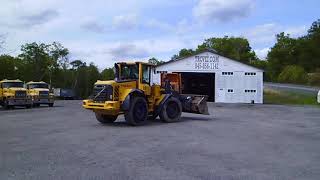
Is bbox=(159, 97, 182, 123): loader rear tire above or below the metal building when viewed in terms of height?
below

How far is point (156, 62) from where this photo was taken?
221 ft

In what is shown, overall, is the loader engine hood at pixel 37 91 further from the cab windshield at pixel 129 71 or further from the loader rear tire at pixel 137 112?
the loader rear tire at pixel 137 112

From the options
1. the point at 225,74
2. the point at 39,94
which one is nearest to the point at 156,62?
the point at 225,74

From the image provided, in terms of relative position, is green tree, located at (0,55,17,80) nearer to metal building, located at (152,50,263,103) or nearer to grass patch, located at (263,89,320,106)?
metal building, located at (152,50,263,103)

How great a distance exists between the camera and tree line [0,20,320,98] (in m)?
85.8

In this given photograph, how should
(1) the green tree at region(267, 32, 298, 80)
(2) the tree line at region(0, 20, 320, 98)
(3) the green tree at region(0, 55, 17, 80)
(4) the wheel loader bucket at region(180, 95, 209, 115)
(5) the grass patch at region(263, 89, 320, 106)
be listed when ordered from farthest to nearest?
(1) the green tree at region(267, 32, 298, 80), (2) the tree line at region(0, 20, 320, 98), (3) the green tree at region(0, 55, 17, 80), (5) the grass patch at region(263, 89, 320, 106), (4) the wheel loader bucket at region(180, 95, 209, 115)

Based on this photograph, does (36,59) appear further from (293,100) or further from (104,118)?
(104,118)

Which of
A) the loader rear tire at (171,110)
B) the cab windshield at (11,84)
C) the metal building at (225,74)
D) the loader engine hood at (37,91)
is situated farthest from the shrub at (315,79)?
the loader rear tire at (171,110)

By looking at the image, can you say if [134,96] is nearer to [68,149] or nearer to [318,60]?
[68,149]

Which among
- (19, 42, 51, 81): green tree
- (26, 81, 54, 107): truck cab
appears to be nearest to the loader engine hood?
(26, 81, 54, 107): truck cab

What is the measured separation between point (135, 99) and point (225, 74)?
98.3 feet

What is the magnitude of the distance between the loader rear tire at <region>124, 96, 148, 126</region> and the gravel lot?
3.44ft

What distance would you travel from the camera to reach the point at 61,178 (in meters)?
9.23

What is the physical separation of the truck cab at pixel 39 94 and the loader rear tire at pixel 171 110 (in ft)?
63.6
